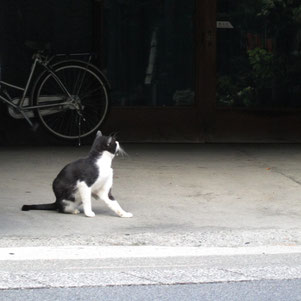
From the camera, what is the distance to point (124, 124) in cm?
1203

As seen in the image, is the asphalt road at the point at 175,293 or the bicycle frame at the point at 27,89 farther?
the bicycle frame at the point at 27,89

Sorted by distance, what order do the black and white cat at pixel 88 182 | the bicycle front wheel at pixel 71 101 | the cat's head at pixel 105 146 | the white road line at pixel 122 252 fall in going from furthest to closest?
the bicycle front wheel at pixel 71 101
the cat's head at pixel 105 146
the black and white cat at pixel 88 182
the white road line at pixel 122 252

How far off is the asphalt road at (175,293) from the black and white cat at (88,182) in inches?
76.2

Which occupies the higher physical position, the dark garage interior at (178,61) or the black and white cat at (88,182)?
the dark garage interior at (178,61)

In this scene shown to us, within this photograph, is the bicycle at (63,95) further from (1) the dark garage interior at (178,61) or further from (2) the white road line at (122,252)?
(2) the white road line at (122,252)

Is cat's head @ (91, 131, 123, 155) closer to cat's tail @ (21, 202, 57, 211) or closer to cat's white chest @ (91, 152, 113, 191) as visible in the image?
cat's white chest @ (91, 152, 113, 191)

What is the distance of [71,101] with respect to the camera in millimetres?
11586

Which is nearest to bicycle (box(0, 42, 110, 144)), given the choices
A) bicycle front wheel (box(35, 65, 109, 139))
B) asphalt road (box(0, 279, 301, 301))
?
bicycle front wheel (box(35, 65, 109, 139))

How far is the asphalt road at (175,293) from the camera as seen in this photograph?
5641 millimetres

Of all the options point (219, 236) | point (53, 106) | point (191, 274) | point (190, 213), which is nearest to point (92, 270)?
point (191, 274)

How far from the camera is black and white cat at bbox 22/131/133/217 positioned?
768 centimetres

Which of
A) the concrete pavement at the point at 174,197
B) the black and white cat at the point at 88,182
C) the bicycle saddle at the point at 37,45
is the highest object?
the bicycle saddle at the point at 37,45

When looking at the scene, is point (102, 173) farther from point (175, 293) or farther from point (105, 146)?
point (175, 293)

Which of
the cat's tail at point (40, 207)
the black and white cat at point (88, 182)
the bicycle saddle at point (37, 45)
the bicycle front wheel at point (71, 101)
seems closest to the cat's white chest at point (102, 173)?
the black and white cat at point (88, 182)
